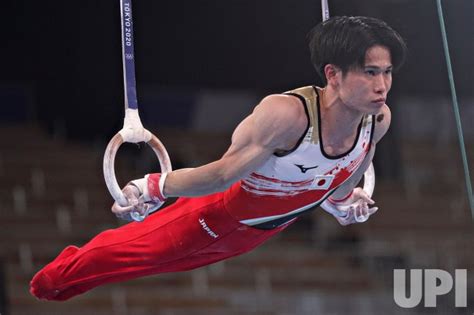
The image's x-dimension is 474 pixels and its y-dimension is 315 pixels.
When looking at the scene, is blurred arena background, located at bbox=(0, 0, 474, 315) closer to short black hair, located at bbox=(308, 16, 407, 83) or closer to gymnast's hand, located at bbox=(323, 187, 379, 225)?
gymnast's hand, located at bbox=(323, 187, 379, 225)

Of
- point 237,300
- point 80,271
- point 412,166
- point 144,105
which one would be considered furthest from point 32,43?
point 80,271

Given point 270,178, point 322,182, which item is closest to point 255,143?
point 270,178

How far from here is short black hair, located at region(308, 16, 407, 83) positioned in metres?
3.62

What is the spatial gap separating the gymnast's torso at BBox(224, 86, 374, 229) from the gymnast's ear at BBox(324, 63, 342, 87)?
0.27ft

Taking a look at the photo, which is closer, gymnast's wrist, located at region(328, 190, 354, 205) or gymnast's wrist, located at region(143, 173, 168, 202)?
gymnast's wrist, located at region(143, 173, 168, 202)

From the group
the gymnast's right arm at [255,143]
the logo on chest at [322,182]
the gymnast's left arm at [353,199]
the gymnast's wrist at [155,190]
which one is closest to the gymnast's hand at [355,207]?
the gymnast's left arm at [353,199]

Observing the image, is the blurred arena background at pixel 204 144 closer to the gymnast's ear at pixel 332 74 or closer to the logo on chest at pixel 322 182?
the logo on chest at pixel 322 182

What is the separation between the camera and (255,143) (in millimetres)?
3625

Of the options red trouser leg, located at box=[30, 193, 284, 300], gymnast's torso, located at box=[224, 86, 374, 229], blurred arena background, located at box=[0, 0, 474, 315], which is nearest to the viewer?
gymnast's torso, located at box=[224, 86, 374, 229]

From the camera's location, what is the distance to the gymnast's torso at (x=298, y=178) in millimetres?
3736

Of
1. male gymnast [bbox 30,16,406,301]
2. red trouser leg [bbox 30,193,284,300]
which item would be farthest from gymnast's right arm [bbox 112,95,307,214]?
red trouser leg [bbox 30,193,284,300]

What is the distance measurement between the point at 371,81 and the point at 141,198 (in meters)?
0.97

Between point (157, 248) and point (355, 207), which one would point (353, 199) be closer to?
point (355, 207)

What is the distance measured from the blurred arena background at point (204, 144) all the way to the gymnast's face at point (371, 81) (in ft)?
10.9
